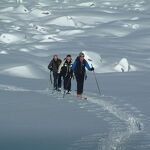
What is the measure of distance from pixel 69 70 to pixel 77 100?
66.0 inches

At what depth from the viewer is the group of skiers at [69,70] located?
16.0m

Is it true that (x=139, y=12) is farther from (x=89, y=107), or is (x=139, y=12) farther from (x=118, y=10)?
(x=89, y=107)

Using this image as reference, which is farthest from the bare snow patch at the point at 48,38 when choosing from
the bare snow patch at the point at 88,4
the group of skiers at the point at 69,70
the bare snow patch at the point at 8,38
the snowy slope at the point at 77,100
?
the bare snow patch at the point at 88,4

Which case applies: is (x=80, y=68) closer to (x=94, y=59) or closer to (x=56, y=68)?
(x=56, y=68)

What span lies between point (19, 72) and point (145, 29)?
26.5m

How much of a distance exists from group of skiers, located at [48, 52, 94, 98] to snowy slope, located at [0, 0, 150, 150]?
0.53 metres

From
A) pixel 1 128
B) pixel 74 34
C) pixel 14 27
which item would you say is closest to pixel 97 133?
pixel 1 128

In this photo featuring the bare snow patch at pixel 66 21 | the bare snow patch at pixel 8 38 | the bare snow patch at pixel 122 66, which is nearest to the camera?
the bare snow patch at pixel 122 66

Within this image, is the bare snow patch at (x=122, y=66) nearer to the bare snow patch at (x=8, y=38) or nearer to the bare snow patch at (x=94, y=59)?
the bare snow patch at (x=94, y=59)

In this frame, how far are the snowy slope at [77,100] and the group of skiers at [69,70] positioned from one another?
20.8 inches

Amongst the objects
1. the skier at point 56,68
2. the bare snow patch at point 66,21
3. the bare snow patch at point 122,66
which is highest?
the skier at point 56,68

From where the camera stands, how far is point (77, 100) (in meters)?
15.4

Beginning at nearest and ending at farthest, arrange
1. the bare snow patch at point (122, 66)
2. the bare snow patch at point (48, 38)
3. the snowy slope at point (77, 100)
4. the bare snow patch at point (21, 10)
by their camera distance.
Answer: the snowy slope at point (77, 100), the bare snow patch at point (122, 66), the bare snow patch at point (48, 38), the bare snow patch at point (21, 10)

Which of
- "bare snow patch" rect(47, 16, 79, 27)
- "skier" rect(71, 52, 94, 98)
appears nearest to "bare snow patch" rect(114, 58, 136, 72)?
"skier" rect(71, 52, 94, 98)
